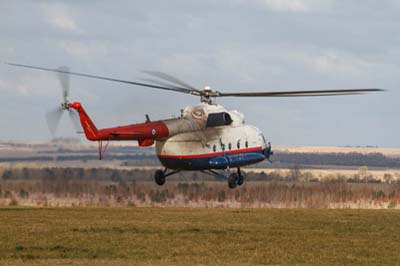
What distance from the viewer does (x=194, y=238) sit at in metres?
55.2

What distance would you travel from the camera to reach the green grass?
4638cm

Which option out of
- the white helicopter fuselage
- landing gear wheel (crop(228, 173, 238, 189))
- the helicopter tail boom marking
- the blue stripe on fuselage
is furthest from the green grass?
the helicopter tail boom marking

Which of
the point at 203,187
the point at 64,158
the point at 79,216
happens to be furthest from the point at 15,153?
the point at 79,216

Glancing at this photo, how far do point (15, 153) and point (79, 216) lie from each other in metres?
29.5

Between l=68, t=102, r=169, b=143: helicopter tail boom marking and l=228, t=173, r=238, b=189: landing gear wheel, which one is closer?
l=68, t=102, r=169, b=143: helicopter tail boom marking

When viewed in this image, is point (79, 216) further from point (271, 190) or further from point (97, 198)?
point (271, 190)

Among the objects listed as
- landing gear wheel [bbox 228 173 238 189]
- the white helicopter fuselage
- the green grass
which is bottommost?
the green grass

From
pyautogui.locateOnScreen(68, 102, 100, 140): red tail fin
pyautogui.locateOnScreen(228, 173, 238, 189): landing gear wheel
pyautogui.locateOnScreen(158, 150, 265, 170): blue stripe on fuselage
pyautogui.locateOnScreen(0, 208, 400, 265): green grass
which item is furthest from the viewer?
pyautogui.locateOnScreen(228, 173, 238, 189): landing gear wheel

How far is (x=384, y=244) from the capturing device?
5331cm

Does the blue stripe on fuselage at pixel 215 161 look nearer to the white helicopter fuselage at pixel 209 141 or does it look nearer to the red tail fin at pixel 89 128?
the white helicopter fuselage at pixel 209 141

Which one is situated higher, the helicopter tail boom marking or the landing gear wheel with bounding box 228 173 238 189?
the helicopter tail boom marking

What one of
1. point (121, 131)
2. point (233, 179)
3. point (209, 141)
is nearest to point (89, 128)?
point (121, 131)

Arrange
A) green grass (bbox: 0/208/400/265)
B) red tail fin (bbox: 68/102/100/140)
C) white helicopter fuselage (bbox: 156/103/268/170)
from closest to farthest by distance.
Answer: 1. green grass (bbox: 0/208/400/265)
2. red tail fin (bbox: 68/102/100/140)
3. white helicopter fuselage (bbox: 156/103/268/170)

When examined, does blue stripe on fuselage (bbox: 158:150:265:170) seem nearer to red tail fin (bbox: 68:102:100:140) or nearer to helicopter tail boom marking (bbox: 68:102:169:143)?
helicopter tail boom marking (bbox: 68:102:169:143)
